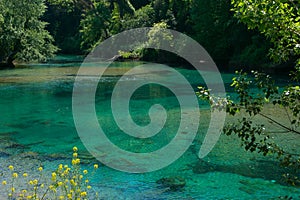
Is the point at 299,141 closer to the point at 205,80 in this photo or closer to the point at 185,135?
the point at 185,135

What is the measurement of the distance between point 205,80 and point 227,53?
504 inches

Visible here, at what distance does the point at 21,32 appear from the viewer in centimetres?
3938

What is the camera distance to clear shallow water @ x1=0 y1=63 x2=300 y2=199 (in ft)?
28.9

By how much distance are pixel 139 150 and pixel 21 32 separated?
30786 millimetres

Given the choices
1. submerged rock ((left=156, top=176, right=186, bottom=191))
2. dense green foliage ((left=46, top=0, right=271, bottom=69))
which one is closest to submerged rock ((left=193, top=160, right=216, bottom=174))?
submerged rock ((left=156, top=176, right=186, bottom=191))

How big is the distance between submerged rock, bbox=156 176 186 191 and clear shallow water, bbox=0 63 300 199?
117mm

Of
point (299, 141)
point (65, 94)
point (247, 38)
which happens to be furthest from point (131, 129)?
point (247, 38)

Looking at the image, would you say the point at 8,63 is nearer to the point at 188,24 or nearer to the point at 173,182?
the point at 188,24

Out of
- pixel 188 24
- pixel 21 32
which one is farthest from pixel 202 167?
pixel 188 24

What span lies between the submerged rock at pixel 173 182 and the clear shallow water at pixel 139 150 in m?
0.12

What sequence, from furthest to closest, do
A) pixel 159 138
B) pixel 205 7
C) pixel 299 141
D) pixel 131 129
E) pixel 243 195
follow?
1. pixel 205 7
2. pixel 131 129
3. pixel 159 138
4. pixel 299 141
5. pixel 243 195

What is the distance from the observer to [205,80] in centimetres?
2962

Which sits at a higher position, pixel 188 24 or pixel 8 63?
pixel 188 24

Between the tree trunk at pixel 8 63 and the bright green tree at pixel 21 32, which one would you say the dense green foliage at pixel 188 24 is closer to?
the bright green tree at pixel 21 32
